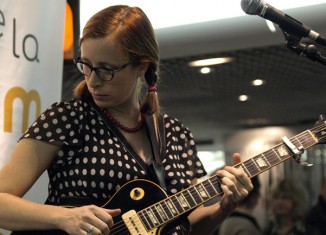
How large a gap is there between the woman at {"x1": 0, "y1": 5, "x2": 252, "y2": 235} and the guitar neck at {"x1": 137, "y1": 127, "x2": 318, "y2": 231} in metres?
0.02

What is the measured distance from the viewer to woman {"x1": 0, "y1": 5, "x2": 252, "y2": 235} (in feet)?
4.26

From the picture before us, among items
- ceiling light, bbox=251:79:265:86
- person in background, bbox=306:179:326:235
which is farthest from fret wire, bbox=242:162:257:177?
ceiling light, bbox=251:79:265:86

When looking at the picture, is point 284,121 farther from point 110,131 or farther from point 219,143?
point 110,131

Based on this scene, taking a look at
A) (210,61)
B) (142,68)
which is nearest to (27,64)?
(142,68)

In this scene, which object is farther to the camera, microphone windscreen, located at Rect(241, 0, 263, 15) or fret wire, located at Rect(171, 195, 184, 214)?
fret wire, located at Rect(171, 195, 184, 214)

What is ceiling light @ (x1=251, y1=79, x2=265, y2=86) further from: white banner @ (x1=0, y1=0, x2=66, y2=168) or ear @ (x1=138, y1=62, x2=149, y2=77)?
ear @ (x1=138, y1=62, x2=149, y2=77)

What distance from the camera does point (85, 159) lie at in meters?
1.39

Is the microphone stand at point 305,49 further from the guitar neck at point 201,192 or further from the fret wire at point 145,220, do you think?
the fret wire at point 145,220

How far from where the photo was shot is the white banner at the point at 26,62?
5.78ft

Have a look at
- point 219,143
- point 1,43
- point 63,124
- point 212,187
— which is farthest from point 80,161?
point 219,143

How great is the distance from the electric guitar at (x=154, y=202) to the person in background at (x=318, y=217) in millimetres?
1310

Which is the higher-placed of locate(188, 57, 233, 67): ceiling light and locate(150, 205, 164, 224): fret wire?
locate(150, 205, 164, 224): fret wire

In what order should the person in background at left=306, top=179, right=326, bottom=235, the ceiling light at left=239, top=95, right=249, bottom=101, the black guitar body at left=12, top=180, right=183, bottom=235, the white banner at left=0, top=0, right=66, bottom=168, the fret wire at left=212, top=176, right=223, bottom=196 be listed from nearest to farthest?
the black guitar body at left=12, top=180, right=183, bottom=235, the fret wire at left=212, top=176, right=223, bottom=196, the white banner at left=0, top=0, right=66, bottom=168, the person in background at left=306, top=179, right=326, bottom=235, the ceiling light at left=239, top=95, right=249, bottom=101

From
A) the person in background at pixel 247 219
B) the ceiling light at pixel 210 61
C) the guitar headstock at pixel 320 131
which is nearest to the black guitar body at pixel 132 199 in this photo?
the guitar headstock at pixel 320 131
